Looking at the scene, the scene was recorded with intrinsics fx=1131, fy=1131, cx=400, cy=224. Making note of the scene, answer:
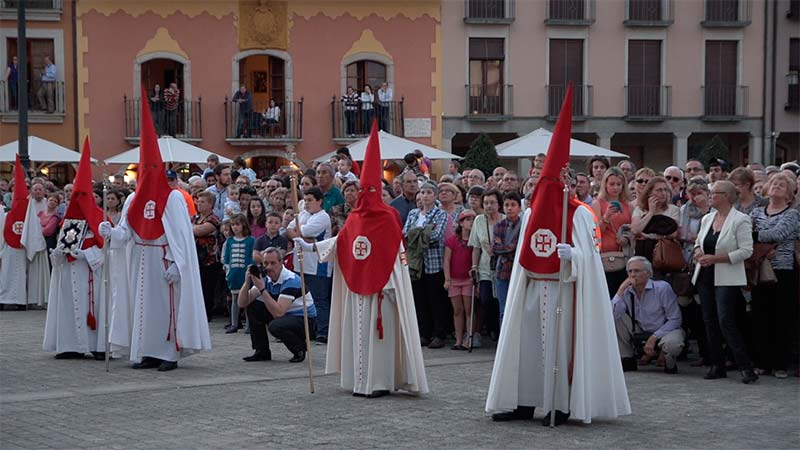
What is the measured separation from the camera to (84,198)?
12.3 metres

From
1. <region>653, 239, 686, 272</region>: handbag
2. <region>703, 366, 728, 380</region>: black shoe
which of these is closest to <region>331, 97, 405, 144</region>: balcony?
<region>653, 239, 686, 272</region>: handbag

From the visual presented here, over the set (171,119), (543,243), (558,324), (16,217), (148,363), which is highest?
(171,119)

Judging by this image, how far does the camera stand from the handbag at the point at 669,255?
11.4 metres

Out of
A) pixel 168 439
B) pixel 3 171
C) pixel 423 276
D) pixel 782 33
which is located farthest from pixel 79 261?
pixel 782 33

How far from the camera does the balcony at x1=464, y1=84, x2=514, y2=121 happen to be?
31.9m

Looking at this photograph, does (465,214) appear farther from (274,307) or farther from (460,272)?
(274,307)

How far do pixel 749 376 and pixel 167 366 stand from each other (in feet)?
18.3

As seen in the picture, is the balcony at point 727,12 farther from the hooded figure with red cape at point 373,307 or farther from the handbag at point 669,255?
the hooded figure with red cape at point 373,307

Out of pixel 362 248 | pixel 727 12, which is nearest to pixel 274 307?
pixel 362 248

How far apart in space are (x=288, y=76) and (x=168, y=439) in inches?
933

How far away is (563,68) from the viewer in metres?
32.2

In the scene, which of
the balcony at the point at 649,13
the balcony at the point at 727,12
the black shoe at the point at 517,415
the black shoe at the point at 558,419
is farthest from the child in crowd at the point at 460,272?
the balcony at the point at 727,12

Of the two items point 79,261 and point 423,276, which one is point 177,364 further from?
point 423,276

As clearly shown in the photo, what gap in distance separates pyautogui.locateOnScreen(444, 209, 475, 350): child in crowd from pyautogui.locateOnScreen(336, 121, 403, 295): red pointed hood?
9.67 ft
